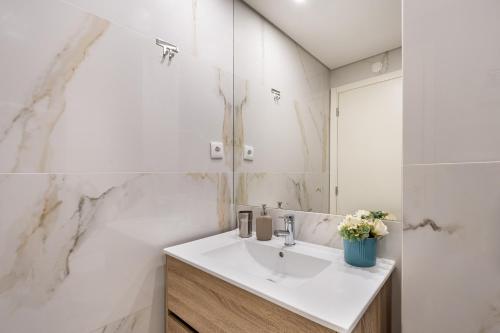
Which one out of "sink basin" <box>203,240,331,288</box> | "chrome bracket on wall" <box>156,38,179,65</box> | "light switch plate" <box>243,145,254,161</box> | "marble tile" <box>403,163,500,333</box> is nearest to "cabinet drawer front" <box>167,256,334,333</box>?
"sink basin" <box>203,240,331,288</box>

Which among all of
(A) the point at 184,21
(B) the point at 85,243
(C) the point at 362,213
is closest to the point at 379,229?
(C) the point at 362,213

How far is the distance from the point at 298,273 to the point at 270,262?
0.15 m

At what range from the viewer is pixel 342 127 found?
1.08 metres

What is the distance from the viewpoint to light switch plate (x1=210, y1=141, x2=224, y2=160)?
1.34 meters

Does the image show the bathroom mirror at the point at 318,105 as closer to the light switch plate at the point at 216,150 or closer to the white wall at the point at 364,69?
the white wall at the point at 364,69

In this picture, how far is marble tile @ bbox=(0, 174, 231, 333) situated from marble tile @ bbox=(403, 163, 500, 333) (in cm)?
94

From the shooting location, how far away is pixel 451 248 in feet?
2.26

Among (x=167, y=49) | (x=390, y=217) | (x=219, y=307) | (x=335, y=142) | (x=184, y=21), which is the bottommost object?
(x=219, y=307)

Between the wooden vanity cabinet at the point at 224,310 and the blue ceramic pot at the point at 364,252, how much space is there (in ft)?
0.32

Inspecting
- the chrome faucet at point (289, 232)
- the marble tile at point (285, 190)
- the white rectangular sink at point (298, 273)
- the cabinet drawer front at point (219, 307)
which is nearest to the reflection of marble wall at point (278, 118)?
the marble tile at point (285, 190)

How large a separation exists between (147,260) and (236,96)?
1.00 meters

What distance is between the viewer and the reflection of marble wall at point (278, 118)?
3.85ft

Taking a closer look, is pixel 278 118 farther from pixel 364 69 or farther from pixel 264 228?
pixel 264 228

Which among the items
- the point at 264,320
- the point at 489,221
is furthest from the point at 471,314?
A: the point at 264,320
